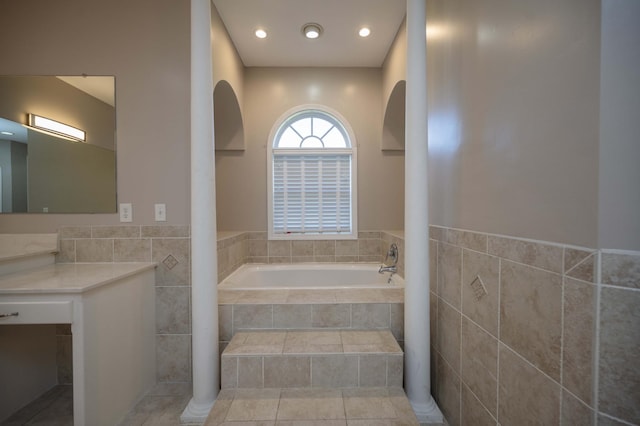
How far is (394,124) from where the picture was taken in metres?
3.16

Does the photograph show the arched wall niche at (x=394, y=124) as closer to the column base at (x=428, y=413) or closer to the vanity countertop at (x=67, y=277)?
the column base at (x=428, y=413)

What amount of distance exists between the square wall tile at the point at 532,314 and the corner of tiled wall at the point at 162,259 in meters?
1.82

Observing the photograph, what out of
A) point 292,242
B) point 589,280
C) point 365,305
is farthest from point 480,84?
point 292,242

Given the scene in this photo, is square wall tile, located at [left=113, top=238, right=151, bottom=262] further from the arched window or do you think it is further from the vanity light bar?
the arched window

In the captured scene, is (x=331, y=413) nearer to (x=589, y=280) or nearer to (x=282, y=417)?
(x=282, y=417)

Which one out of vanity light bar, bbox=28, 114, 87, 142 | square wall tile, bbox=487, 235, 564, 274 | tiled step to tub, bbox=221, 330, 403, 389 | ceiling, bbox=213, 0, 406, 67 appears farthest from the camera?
ceiling, bbox=213, 0, 406, 67

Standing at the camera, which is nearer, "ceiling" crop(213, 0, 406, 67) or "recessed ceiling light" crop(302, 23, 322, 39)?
"ceiling" crop(213, 0, 406, 67)

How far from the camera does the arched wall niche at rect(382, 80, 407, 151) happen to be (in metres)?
2.91

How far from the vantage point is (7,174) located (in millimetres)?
1773

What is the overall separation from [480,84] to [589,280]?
907 millimetres

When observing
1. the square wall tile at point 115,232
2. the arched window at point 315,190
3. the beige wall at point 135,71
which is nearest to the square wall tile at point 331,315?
the beige wall at point 135,71

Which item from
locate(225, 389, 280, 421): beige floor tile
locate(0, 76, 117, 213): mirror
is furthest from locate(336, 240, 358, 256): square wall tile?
locate(0, 76, 117, 213): mirror

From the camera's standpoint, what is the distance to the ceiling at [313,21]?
7.18 ft

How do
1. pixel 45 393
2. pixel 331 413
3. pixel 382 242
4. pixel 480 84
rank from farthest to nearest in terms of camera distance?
pixel 382 242, pixel 45 393, pixel 331 413, pixel 480 84
